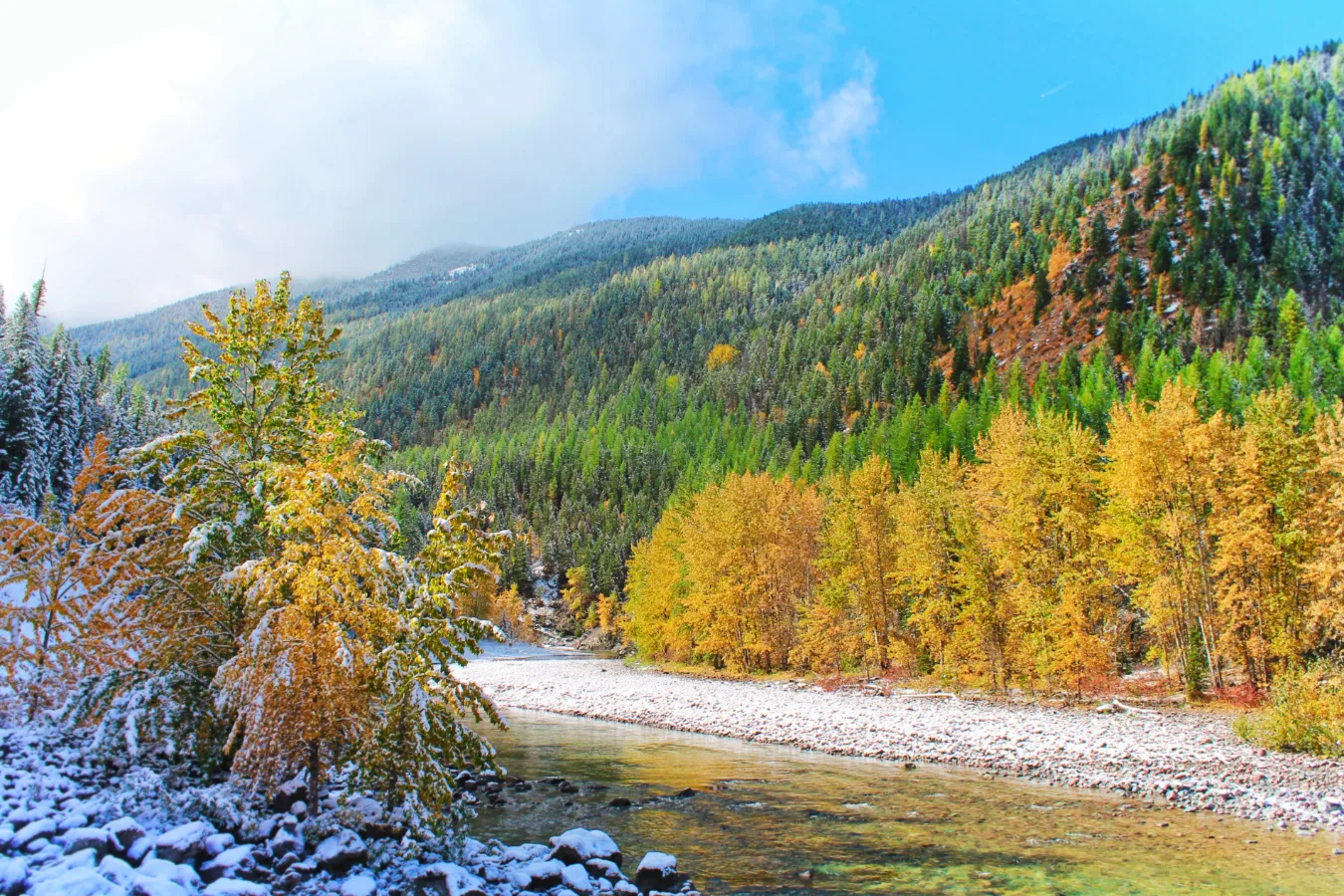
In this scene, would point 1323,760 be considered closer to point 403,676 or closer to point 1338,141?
point 403,676

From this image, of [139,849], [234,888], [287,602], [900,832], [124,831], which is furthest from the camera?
[900,832]

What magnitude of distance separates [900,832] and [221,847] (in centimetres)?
1177

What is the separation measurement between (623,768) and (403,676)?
11850 millimetres

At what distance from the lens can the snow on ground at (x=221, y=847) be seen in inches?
326

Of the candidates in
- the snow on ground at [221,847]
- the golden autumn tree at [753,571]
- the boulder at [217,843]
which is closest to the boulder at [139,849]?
the snow on ground at [221,847]

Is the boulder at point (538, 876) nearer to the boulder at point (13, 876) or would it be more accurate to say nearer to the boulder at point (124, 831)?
the boulder at point (124, 831)

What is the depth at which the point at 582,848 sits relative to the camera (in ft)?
40.1

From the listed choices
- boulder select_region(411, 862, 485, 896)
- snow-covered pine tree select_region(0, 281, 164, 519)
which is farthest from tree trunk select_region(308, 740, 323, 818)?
snow-covered pine tree select_region(0, 281, 164, 519)

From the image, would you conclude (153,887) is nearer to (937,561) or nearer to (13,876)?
(13,876)

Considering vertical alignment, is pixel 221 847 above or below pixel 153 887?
below

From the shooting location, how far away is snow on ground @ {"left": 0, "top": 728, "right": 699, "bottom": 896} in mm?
8289

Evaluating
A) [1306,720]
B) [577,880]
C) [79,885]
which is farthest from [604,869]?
[1306,720]

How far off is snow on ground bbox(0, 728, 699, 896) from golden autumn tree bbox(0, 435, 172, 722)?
119 centimetres

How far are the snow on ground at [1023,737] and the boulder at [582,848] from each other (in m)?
12.4
